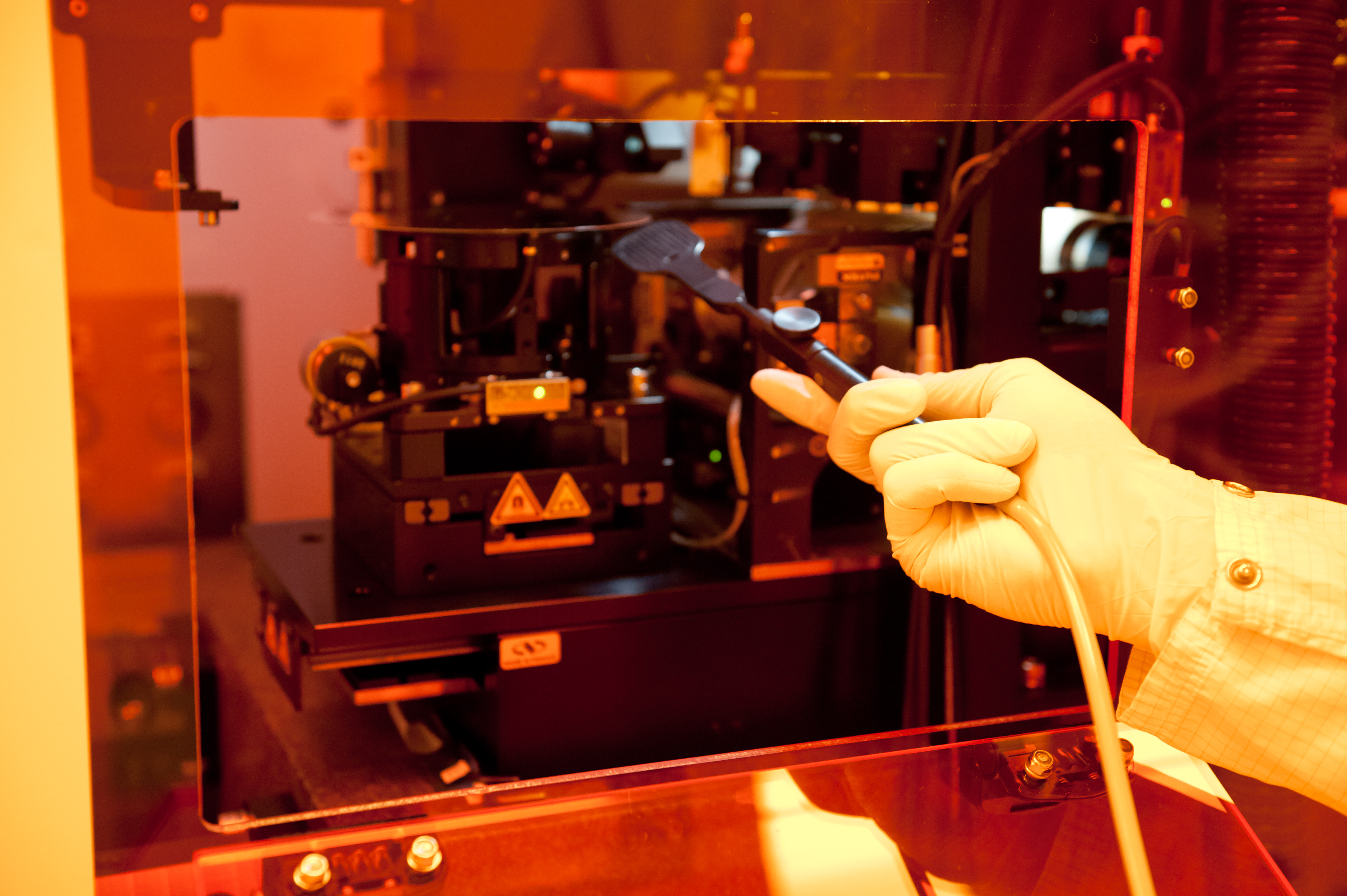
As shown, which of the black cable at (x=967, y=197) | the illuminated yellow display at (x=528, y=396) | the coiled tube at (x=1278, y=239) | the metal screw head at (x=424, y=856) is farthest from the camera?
the illuminated yellow display at (x=528, y=396)

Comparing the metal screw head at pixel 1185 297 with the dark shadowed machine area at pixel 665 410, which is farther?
the metal screw head at pixel 1185 297

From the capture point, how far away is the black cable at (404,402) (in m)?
1.17

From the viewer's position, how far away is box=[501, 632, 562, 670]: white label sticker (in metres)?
1.18

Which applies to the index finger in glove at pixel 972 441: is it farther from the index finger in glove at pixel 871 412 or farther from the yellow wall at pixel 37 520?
the yellow wall at pixel 37 520

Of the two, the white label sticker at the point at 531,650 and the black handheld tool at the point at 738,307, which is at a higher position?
the black handheld tool at the point at 738,307

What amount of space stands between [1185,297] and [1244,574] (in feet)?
0.84

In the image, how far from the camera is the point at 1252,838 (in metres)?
0.89

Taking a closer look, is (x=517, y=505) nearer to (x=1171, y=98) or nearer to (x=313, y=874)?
(x=313, y=874)

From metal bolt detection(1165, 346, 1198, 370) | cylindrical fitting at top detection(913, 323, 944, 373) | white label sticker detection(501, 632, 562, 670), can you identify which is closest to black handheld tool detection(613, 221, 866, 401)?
cylindrical fitting at top detection(913, 323, 944, 373)

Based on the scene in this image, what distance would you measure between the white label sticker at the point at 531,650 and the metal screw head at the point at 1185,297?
26.1 inches

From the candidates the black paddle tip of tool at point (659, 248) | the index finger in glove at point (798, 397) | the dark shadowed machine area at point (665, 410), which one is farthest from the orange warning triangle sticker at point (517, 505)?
the index finger in glove at point (798, 397)

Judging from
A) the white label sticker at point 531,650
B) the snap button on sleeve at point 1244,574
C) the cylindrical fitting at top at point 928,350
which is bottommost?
the white label sticker at point 531,650

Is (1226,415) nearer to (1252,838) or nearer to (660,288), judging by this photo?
(1252,838)

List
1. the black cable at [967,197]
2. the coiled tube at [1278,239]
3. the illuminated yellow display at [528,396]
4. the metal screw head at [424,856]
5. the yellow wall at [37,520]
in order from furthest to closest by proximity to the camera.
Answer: the illuminated yellow display at [528,396], the black cable at [967,197], the coiled tube at [1278,239], the metal screw head at [424,856], the yellow wall at [37,520]
